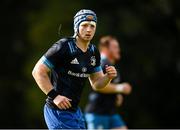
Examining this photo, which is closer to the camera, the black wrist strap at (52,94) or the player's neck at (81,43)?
the black wrist strap at (52,94)

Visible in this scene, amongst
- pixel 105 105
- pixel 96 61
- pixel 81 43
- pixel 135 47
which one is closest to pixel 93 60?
pixel 96 61

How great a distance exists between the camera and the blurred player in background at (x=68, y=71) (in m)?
7.33

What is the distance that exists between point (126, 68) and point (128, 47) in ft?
1.74

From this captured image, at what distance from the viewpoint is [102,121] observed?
36.7ft

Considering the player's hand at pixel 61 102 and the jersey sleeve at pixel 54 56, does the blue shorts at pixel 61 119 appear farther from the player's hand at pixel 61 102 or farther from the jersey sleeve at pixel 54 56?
the jersey sleeve at pixel 54 56

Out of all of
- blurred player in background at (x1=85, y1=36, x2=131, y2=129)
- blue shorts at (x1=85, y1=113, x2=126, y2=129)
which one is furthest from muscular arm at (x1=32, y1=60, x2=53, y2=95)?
blue shorts at (x1=85, y1=113, x2=126, y2=129)

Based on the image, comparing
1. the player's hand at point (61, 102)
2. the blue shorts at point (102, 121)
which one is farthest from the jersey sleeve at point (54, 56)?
the blue shorts at point (102, 121)

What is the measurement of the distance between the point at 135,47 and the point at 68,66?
11.1 meters

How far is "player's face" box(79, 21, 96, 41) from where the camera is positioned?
7418mm

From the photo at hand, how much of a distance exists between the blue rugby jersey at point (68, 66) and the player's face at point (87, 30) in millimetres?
124

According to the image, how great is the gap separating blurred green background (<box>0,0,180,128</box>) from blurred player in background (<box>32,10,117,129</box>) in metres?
9.87

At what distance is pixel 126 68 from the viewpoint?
722 inches

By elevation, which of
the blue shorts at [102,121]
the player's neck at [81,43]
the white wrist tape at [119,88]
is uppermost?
the player's neck at [81,43]

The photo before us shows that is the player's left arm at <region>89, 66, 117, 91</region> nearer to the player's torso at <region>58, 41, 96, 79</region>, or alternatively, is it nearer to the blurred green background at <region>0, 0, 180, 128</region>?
the player's torso at <region>58, 41, 96, 79</region>
